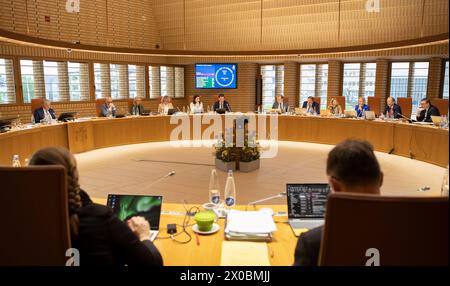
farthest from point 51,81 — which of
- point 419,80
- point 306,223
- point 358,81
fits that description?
point 419,80

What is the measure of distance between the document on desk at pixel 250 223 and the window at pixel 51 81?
10000 mm

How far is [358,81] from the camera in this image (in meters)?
12.7

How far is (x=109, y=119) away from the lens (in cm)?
959

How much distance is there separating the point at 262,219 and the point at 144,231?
82 cm

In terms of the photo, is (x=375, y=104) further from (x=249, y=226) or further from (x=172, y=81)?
(x=249, y=226)

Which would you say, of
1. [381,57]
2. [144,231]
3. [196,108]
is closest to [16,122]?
[196,108]

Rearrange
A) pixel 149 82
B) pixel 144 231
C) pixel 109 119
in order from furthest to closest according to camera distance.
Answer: pixel 149 82 < pixel 109 119 < pixel 144 231

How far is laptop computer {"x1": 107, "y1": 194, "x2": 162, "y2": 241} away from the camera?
2451 mm

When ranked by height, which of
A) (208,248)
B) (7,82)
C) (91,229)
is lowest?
(208,248)

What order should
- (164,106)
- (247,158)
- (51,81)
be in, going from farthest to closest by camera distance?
(164,106) → (51,81) → (247,158)

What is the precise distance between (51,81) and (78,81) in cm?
90

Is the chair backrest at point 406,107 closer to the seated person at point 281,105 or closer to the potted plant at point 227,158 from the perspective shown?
the seated person at point 281,105

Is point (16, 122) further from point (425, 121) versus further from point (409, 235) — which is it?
point (425, 121)

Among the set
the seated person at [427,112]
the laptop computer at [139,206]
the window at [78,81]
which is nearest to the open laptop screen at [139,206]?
the laptop computer at [139,206]
